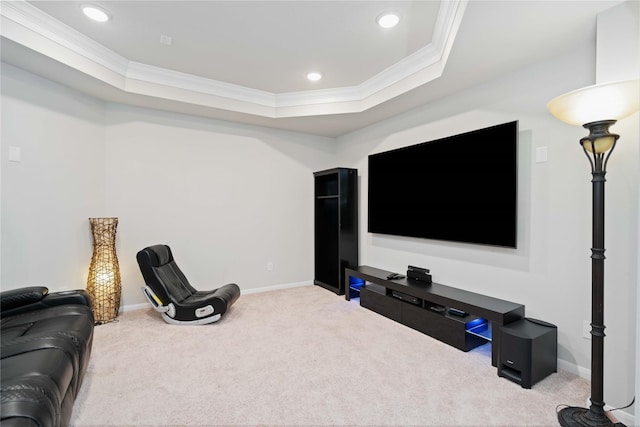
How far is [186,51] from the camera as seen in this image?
283 cm

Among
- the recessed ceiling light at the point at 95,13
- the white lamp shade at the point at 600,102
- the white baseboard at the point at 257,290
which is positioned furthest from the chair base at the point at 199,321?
the white lamp shade at the point at 600,102

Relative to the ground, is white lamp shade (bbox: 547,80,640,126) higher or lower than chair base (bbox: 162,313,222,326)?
higher

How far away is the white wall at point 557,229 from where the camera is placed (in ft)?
6.18

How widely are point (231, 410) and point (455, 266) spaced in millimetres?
2427

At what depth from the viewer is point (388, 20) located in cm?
233

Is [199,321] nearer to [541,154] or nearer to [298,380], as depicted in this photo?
[298,380]

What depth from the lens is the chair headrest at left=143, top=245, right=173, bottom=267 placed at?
312 cm

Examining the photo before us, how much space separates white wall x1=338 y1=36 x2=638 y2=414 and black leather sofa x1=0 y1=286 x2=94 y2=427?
306 cm

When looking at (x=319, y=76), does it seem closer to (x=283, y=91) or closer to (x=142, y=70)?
(x=283, y=91)

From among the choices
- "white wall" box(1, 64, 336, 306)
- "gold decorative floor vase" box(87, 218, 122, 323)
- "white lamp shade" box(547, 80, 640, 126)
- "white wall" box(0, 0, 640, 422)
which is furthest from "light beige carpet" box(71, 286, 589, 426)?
"white lamp shade" box(547, 80, 640, 126)

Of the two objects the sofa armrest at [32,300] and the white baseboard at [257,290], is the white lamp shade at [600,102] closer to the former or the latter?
the sofa armrest at [32,300]

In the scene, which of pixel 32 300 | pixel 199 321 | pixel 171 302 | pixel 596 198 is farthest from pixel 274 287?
pixel 596 198

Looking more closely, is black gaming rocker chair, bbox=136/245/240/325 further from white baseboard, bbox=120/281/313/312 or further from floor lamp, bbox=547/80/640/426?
floor lamp, bbox=547/80/640/426

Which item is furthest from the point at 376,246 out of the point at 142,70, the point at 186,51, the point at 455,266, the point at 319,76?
the point at 142,70
